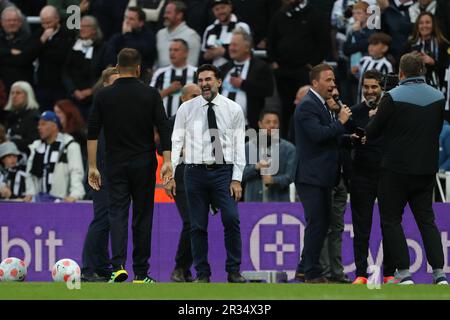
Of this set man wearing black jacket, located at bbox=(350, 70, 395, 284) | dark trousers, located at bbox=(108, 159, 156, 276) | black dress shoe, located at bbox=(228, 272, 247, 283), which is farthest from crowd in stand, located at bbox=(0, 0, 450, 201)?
dark trousers, located at bbox=(108, 159, 156, 276)

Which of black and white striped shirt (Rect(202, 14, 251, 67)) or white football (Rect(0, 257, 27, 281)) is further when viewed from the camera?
black and white striped shirt (Rect(202, 14, 251, 67))

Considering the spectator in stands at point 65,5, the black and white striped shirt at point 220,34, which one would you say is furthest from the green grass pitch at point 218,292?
the spectator in stands at point 65,5

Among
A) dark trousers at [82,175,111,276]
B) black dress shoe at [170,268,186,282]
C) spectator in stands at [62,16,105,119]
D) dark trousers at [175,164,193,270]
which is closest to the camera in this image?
dark trousers at [82,175,111,276]

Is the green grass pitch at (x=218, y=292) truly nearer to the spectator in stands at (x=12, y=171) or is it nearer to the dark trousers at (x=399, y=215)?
the dark trousers at (x=399, y=215)

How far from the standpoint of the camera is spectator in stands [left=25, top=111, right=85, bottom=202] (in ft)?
58.7

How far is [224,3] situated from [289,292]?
7.64 m

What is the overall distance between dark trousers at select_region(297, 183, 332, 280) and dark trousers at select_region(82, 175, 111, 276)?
2.11 m

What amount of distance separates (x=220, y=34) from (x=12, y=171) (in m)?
3.46

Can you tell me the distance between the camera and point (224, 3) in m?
19.3

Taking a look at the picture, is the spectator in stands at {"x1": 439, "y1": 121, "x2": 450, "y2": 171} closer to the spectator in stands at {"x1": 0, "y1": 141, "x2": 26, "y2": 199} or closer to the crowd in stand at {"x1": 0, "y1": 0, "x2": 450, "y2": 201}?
the crowd in stand at {"x1": 0, "y1": 0, "x2": 450, "y2": 201}

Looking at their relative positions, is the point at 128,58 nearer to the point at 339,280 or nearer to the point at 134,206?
the point at 134,206

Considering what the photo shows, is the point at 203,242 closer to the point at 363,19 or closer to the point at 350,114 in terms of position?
the point at 350,114

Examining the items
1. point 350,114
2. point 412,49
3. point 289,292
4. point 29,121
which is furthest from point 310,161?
point 29,121

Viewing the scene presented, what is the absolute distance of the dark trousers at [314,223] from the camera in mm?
14695
